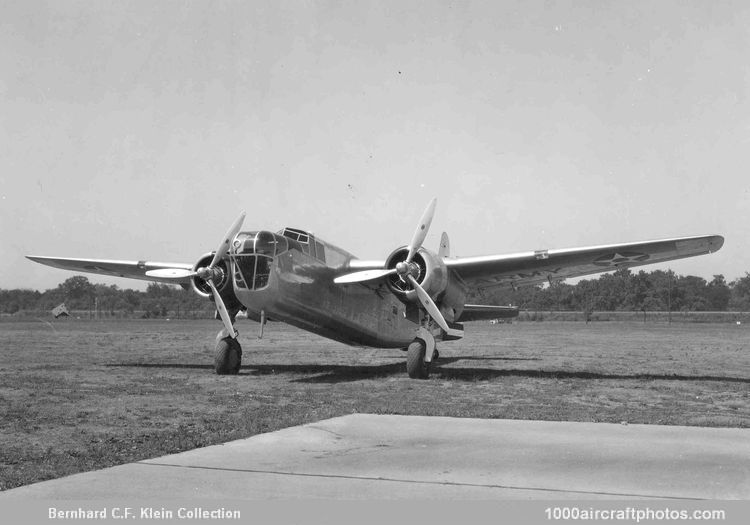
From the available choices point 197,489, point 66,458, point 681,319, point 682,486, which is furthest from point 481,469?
point 681,319

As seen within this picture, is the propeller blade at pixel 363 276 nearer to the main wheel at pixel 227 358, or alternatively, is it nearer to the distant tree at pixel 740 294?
the main wheel at pixel 227 358

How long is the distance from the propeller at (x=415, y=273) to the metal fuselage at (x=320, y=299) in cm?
66

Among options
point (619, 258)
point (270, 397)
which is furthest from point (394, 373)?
point (270, 397)

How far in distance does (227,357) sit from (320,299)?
2.62m

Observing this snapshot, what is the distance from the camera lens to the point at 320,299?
18078mm

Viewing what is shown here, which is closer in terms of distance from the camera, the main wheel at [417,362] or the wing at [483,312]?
the main wheel at [417,362]

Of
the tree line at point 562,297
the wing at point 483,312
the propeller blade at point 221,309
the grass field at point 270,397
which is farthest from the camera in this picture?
the tree line at point 562,297

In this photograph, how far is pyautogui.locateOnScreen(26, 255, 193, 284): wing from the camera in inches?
870

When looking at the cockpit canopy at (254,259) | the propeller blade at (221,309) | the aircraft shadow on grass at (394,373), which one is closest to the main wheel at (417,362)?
the aircraft shadow on grass at (394,373)

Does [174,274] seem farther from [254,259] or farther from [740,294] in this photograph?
[740,294]

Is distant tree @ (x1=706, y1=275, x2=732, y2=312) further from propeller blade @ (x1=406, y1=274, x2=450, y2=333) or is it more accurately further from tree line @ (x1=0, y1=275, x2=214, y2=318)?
propeller blade @ (x1=406, y1=274, x2=450, y2=333)

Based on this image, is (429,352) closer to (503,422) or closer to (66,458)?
(503,422)

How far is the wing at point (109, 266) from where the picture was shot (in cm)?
2209

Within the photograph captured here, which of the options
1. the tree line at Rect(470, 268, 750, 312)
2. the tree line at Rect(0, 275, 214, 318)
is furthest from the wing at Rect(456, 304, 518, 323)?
the tree line at Rect(0, 275, 214, 318)
